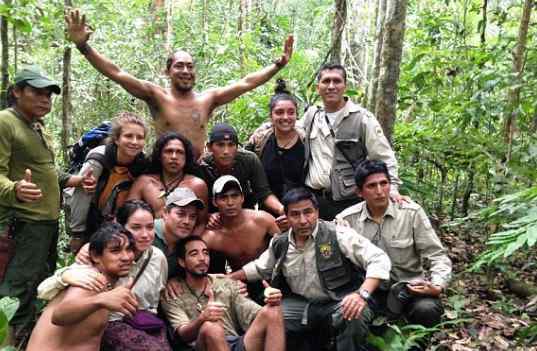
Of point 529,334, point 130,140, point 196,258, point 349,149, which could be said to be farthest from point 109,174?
point 529,334

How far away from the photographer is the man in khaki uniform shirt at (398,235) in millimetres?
4355

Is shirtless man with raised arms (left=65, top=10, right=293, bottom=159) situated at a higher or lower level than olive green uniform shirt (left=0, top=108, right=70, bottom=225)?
higher

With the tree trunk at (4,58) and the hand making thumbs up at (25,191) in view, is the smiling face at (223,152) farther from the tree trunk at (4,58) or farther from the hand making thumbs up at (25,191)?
the tree trunk at (4,58)

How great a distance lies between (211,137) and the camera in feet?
16.9

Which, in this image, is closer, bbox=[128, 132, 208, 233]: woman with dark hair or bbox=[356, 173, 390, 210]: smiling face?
bbox=[356, 173, 390, 210]: smiling face

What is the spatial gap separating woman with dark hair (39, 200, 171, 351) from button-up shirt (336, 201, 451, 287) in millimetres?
1646

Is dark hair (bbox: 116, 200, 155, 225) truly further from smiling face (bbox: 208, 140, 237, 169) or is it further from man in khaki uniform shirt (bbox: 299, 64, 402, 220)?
man in khaki uniform shirt (bbox: 299, 64, 402, 220)

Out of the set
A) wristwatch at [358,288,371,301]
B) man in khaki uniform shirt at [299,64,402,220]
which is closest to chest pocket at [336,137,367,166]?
man in khaki uniform shirt at [299,64,402,220]

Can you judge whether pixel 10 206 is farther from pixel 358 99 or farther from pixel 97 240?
pixel 358 99

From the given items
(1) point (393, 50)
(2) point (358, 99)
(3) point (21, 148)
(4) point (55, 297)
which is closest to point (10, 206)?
(3) point (21, 148)

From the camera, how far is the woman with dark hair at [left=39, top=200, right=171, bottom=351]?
354cm

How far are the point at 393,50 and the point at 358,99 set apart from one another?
8.97ft

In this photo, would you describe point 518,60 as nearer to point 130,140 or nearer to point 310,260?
point 310,260

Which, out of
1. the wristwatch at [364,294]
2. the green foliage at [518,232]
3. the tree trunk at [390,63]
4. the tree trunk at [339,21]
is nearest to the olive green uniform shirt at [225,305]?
the wristwatch at [364,294]
